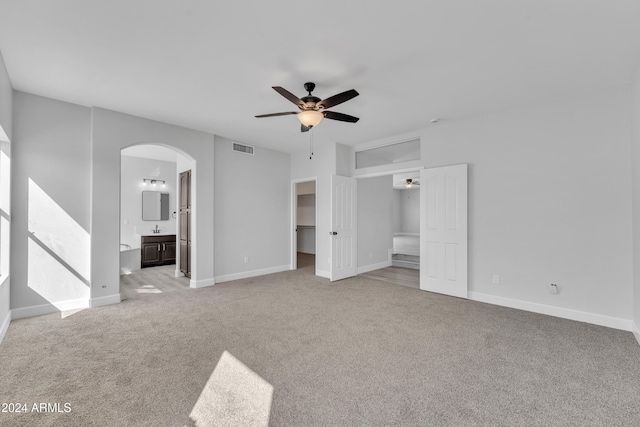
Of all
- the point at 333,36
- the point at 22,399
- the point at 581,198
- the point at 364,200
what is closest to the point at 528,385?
the point at 581,198

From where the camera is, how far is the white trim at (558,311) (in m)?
3.30

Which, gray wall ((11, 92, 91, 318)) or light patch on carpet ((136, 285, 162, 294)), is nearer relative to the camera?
gray wall ((11, 92, 91, 318))

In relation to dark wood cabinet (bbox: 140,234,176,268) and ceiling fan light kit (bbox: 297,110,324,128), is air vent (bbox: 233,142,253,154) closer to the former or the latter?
ceiling fan light kit (bbox: 297,110,324,128)

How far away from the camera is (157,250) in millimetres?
7211

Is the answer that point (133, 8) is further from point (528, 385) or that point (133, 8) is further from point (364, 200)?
point (364, 200)

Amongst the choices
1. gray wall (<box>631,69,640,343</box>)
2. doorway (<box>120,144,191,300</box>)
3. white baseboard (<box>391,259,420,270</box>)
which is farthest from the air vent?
gray wall (<box>631,69,640,343</box>)

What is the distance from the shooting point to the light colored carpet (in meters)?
1.87

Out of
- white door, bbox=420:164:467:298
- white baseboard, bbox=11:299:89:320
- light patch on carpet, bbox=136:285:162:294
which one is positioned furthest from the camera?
light patch on carpet, bbox=136:285:162:294

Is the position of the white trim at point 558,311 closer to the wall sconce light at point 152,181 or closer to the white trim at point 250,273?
the white trim at point 250,273

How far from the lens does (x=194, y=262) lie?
5133 millimetres

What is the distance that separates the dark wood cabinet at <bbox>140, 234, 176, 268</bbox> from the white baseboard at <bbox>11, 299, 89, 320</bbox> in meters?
3.15

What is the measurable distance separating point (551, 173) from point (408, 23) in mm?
2887

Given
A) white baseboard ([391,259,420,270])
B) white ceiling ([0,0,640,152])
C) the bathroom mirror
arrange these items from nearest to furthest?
1. white ceiling ([0,0,640,152])
2. white baseboard ([391,259,420,270])
3. the bathroom mirror

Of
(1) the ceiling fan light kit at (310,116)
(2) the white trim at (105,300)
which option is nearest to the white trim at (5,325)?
(2) the white trim at (105,300)
